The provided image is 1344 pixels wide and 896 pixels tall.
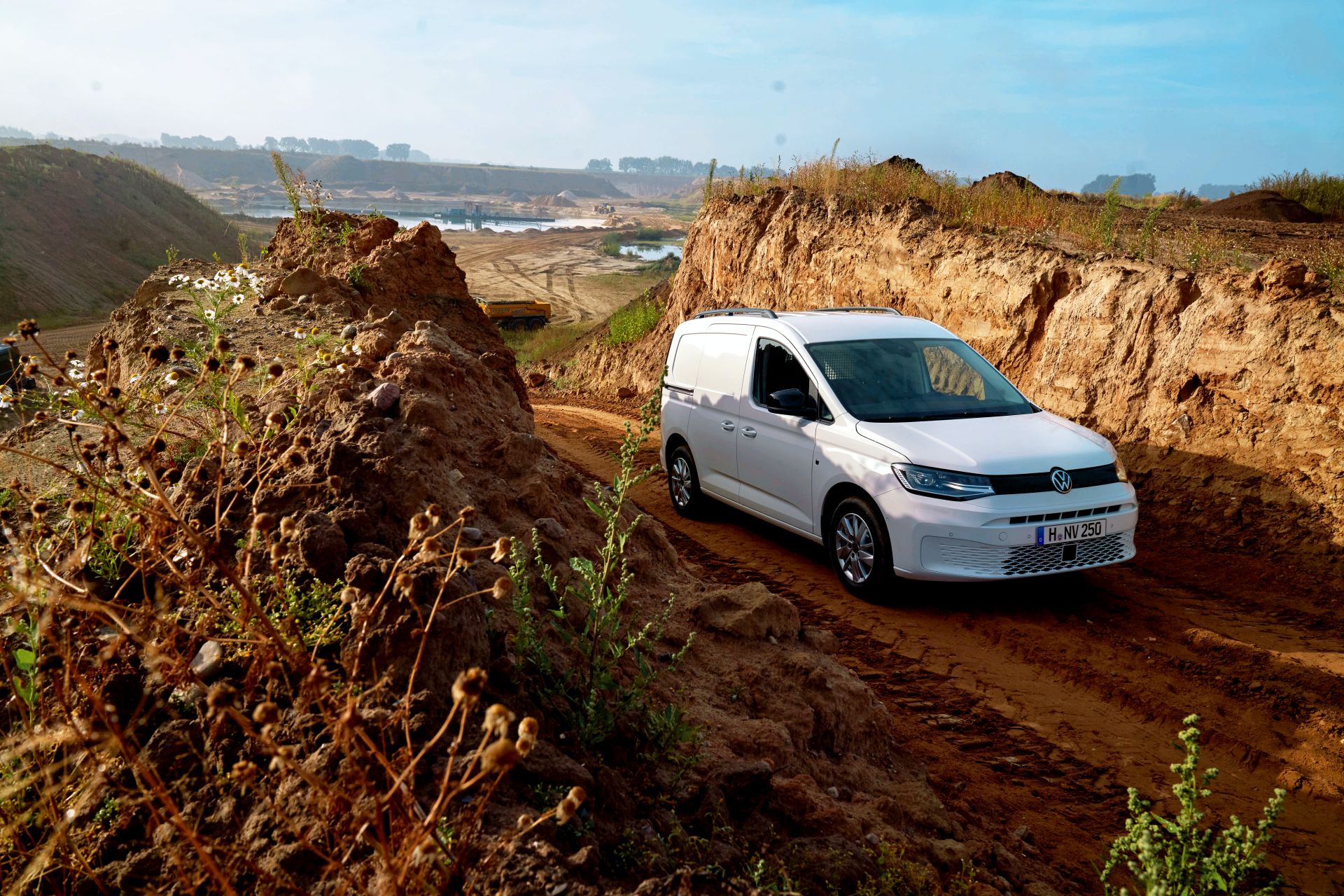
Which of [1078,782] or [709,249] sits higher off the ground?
[709,249]

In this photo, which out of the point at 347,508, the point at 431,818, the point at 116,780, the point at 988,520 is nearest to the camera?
the point at 431,818

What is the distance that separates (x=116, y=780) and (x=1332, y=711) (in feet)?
21.1

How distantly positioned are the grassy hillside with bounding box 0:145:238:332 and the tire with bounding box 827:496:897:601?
36447 millimetres

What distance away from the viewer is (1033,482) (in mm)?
6766

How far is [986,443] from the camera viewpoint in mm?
7031

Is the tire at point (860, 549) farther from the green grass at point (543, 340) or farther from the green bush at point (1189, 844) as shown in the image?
the green grass at point (543, 340)

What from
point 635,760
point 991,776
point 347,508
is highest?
point 347,508

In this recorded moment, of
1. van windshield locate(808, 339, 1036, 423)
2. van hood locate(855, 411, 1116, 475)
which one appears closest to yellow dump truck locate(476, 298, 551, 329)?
van windshield locate(808, 339, 1036, 423)

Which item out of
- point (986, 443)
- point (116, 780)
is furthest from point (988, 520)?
point (116, 780)

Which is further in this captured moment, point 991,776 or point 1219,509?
point 1219,509

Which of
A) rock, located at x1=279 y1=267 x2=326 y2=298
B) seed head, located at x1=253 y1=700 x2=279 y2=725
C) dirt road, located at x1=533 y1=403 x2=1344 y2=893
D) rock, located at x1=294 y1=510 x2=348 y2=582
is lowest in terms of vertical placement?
dirt road, located at x1=533 y1=403 x2=1344 y2=893

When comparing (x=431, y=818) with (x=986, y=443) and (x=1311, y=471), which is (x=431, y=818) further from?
(x=1311, y=471)

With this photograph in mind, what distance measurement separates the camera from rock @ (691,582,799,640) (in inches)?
223

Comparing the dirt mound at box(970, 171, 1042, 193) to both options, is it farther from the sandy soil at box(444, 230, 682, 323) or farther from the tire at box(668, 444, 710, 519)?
the sandy soil at box(444, 230, 682, 323)
